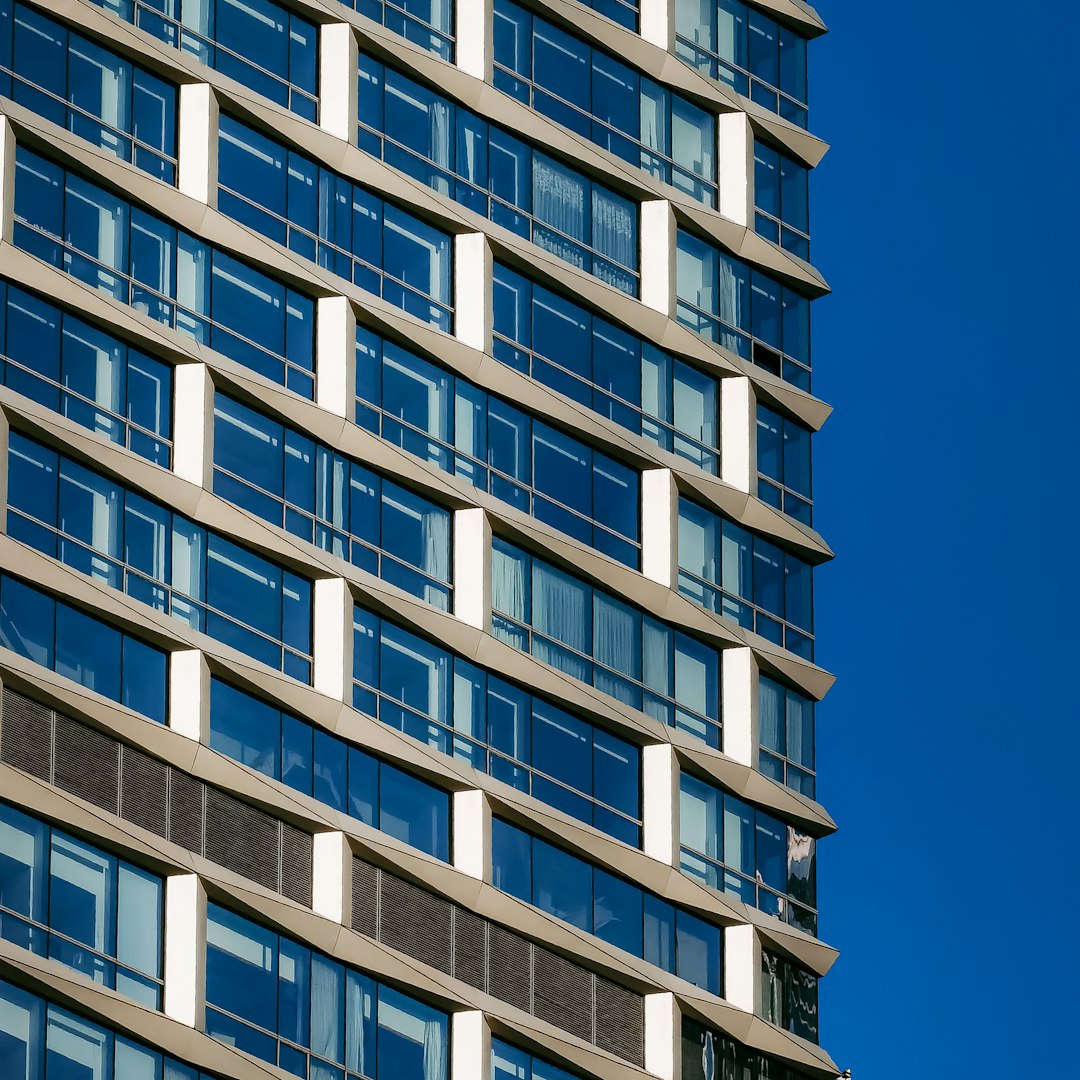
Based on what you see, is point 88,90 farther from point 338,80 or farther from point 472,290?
point 472,290

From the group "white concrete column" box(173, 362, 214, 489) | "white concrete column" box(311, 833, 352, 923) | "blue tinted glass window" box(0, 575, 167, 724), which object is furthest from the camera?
"white concrete column" box(173, 362, 214, 489)

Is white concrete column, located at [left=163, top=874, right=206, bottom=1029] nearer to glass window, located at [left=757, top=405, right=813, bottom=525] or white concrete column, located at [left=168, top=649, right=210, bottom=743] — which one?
white concrete column, located at [left=168, top=649, right=210, bottom=743]

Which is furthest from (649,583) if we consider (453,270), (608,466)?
(453,270)

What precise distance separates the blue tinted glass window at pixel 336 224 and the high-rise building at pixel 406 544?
0.10m

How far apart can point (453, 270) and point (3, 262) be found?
36.8 ft

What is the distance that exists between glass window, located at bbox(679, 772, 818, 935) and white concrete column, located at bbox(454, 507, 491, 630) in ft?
19.2

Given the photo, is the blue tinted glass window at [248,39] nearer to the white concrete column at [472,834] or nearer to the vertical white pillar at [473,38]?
the vertical white pillar at [473,38]

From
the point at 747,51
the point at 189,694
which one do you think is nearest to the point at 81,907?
the point at 189,694

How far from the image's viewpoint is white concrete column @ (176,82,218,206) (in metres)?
66.4

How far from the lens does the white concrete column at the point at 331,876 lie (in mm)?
64438

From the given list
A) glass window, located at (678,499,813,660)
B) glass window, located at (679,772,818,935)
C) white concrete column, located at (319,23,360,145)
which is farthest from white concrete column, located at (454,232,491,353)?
glass window, located at (679,772,818,935)

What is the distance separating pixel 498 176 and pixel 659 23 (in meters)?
6.07

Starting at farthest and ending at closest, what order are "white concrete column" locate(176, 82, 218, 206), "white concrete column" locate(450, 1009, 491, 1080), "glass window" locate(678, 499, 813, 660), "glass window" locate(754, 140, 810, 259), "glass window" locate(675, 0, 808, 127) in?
"glass window" locate(754, 140, 810, 259), "glass window" locate(675, 0, 808, 127), "glass window" locate(678, 499, 813, 660), "white concrete column" locate(176, 82, 218, 206), "white concrete column" locate(450, 1009, 491, 1080)

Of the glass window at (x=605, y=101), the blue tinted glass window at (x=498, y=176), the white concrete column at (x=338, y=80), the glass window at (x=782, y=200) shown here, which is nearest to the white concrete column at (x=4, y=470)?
the white concrete column at (x=338, y=80)
